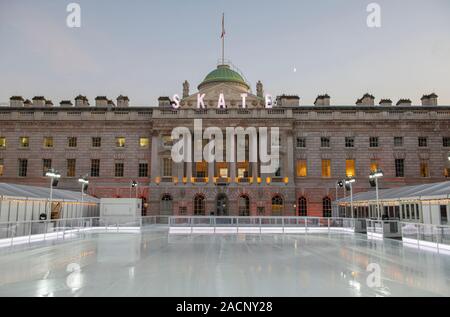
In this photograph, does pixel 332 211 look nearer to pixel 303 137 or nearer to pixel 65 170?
pixel 303 137

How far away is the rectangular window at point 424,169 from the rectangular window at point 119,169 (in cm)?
4150

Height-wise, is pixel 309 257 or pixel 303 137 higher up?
pixel 303 137

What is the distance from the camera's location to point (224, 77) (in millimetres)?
66125

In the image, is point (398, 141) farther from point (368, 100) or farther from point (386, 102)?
point (368, 100)

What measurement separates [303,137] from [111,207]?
27.7 m

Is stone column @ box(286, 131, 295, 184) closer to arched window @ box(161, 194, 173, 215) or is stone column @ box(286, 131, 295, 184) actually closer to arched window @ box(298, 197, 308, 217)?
arched window @ box(298, 197, 308, 217)

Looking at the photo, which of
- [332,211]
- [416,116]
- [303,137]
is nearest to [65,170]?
[303,137]

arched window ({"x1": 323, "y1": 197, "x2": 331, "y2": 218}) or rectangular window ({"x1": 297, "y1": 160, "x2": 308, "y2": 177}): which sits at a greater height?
rectangular window ({"x1": 297, "y1": 160, "x2": 308, "y2": 177})

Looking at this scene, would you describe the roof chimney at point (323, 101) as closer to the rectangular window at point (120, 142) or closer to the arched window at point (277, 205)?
the arched window at point (277, 205)

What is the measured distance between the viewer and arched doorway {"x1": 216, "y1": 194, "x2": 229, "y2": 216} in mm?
52428

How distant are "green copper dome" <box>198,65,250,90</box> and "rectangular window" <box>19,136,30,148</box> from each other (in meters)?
29.6

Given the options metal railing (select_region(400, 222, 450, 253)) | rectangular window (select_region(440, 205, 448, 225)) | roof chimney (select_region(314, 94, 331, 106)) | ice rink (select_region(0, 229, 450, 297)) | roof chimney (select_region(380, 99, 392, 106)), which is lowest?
ice rink (select_region(0, 229, 450, 297))

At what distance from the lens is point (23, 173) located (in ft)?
178

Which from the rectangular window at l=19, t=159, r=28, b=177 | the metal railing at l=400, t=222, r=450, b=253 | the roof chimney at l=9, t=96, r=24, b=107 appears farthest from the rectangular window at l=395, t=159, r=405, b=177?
the roof chimney at l=9, t=96, r=24, b=107
